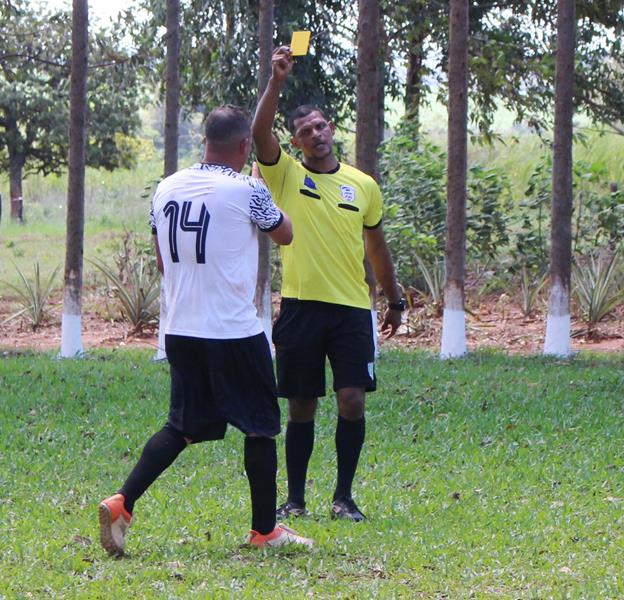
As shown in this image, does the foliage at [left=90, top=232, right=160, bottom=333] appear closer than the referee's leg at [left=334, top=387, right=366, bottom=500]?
No

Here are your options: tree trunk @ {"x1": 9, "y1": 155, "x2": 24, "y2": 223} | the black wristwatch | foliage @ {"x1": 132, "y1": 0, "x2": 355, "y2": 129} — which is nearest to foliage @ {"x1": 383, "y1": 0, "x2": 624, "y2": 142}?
foliage @ {"x1": 132, "y1": 0, "x2": 355, "y2": 129}

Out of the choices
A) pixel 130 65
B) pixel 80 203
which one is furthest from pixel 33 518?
pixel 130 65

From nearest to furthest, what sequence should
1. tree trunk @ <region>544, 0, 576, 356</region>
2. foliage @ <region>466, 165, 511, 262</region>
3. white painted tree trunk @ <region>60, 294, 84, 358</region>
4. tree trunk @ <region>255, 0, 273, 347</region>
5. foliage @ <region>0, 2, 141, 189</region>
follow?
tree trunk @ <region>255, 0, 273, 347</region> → tree trunk @ <region>544, 0, 576, 356</region> → white painted tree trunk @ <region>60, 294, 84, 358</region> → foliage @ <region>466, 165, 511, 262</region> → foliage @ <region>0, 2, 141, 189</region>

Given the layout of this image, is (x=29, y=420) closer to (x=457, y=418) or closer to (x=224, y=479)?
(x=224, y=479)

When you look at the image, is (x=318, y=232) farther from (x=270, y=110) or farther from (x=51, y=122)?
(x=51, y=122)

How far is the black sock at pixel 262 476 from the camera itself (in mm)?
5098

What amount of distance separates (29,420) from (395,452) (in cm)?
288

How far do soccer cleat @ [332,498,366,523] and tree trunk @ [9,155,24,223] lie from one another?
95.3ft

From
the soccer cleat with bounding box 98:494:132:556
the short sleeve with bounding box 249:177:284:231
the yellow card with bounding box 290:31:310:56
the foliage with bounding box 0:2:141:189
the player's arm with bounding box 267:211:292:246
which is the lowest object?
the soccer cleat with bounding box 98:494:132:556

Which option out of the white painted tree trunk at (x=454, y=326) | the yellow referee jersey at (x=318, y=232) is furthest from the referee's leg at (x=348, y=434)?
the white painted tree trunk at (x=454, y=326)

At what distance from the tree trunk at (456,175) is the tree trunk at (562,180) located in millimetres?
989

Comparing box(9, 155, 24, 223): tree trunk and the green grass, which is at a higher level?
box(9, 155, 24, 223): tree trunk

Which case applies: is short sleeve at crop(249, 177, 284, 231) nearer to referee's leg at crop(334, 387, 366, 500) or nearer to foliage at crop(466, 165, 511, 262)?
referee's leg at crop(334, 387, 366, 500)

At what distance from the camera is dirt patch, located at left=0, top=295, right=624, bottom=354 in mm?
14578
